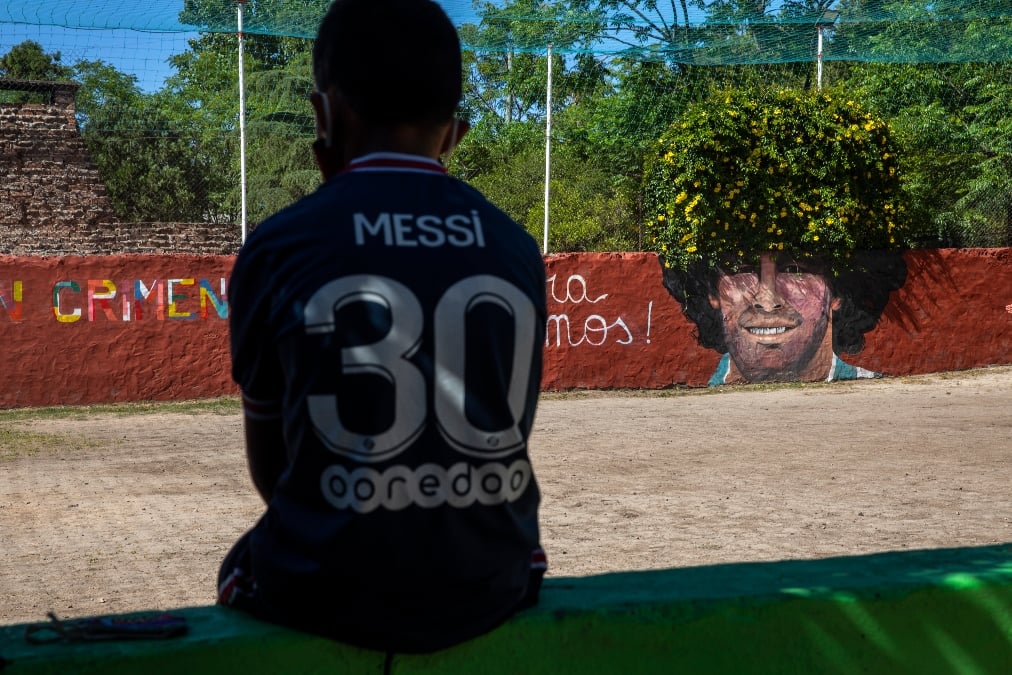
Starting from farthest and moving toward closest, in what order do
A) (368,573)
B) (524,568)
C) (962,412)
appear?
1. (962,412)
2. (524,568)
3. (368,573)

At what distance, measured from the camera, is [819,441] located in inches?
364

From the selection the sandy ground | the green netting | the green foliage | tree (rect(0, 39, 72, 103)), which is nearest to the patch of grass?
the sandy ground

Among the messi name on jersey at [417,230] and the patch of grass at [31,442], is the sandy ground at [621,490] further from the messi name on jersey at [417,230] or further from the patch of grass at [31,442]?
the messi name on jersey at [417,230]

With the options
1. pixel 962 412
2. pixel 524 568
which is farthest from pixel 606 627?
pixel 962 412

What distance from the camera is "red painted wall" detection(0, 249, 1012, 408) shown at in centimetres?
1177

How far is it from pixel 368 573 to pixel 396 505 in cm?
10

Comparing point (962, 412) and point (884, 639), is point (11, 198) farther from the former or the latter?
point (884, 639)

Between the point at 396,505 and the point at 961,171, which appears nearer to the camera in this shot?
the point at 396,505

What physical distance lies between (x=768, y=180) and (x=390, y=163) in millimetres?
12629

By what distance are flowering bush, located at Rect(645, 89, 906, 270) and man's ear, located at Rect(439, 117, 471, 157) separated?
38.5ft

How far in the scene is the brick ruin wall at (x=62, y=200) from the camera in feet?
57.8

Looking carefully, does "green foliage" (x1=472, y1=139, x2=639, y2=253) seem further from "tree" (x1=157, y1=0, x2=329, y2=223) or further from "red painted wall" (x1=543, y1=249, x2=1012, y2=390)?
"red painted wall" (x1=543, y1=249, x2=1012, y2=390)

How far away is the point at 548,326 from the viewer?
13.5m

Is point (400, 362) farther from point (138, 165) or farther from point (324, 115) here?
point (138, 165)
